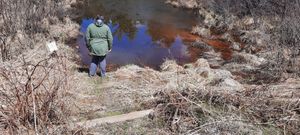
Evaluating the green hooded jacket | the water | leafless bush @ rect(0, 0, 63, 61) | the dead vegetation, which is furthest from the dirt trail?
the water

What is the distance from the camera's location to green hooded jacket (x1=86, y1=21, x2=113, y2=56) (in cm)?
955

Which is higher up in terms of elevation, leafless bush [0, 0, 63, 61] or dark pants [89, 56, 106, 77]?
leafless bush [0, 0, 63, 61]

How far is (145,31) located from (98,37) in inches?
431

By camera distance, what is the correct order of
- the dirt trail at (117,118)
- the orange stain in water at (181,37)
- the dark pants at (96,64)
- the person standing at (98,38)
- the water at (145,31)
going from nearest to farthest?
1. the dirt trail at (117,118)
2. the person standing at (98,38)
3. the dark pants at (96,64)
4. the water at (145,31)
5. the orange stain in water at (181,37)

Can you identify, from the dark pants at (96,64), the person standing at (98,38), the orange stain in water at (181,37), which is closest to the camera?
the person standing at (98,38)

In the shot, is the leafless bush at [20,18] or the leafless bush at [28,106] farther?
the leafless bush at [20,18]

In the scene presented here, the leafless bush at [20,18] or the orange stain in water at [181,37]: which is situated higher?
the leafless bush at [20,18]

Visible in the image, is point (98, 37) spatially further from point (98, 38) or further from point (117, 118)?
point (117, 118)

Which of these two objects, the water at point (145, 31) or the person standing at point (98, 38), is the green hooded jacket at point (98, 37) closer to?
the person standing at point (98, 38)

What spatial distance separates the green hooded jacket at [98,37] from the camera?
9547 mm

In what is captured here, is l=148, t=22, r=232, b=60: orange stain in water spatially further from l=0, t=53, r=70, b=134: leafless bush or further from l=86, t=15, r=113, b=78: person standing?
l=0, t=53, r=70, b=134: leafless bush

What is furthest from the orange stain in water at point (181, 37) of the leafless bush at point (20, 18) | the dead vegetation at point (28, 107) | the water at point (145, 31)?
the dead vegetation at point (28, 107)

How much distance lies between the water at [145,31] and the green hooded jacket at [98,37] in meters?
4.37

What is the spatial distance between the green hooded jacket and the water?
437 centimetres
